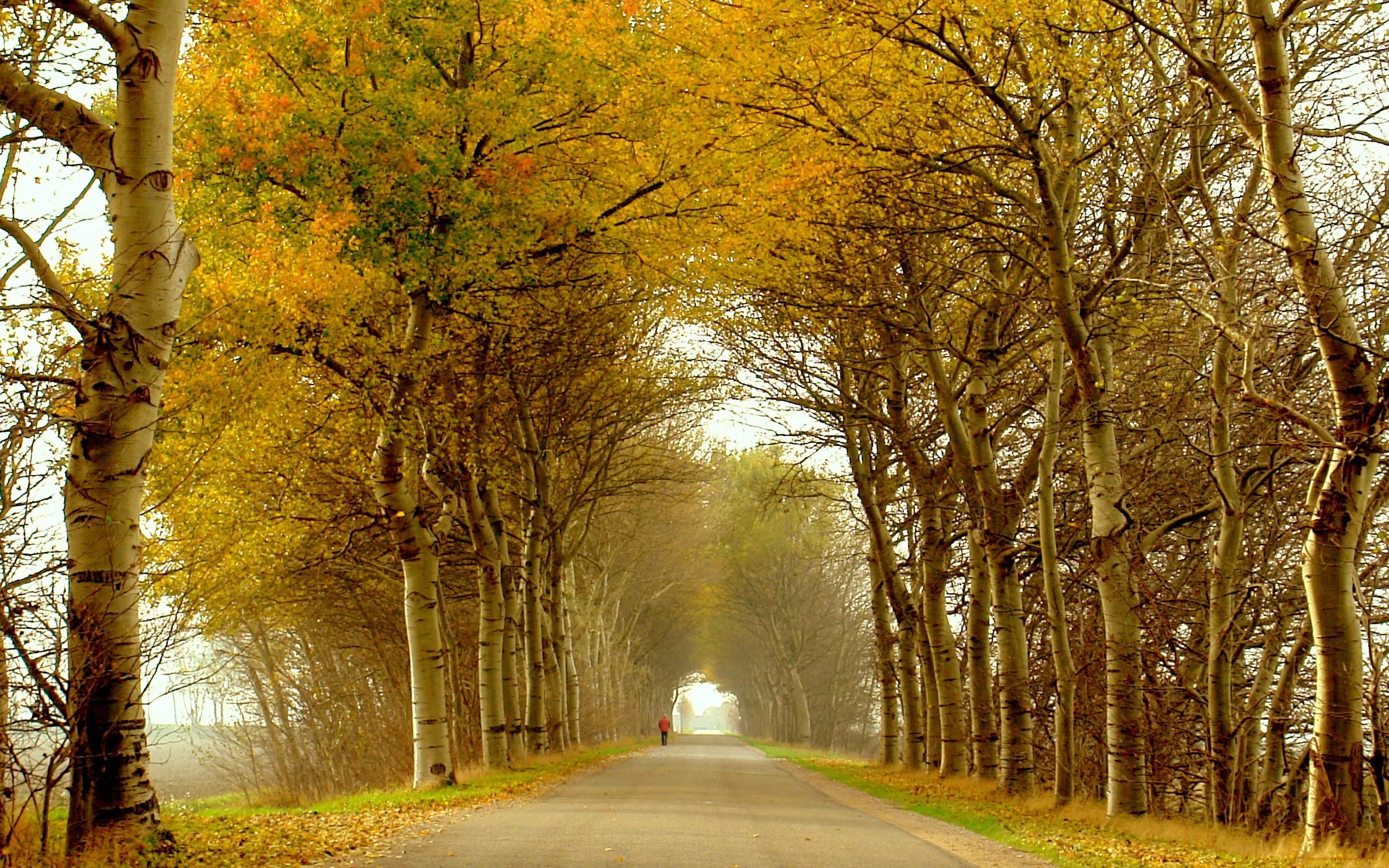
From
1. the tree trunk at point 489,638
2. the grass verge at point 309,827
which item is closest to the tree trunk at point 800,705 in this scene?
the tree trunk at point 489,638

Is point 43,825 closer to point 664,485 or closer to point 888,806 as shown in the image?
point 888,806

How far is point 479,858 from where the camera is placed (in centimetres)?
827

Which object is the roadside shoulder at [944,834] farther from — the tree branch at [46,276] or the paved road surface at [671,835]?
the tree branch at [46,276]

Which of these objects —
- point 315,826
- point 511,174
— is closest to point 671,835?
point 315,826

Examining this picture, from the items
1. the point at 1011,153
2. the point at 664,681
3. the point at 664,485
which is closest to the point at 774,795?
the point at 1011,153

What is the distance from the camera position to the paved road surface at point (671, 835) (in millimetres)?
8461

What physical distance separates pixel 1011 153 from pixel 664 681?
7113 centimetres

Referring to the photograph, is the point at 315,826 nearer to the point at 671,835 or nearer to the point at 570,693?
the point at 671,835

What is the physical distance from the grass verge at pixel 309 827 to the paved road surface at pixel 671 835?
1.94 ft

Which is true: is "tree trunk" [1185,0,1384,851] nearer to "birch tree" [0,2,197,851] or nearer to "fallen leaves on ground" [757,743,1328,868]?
"fallen leaves on ground" [757,743,1328,868]

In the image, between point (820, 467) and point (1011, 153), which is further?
point (820, 467)

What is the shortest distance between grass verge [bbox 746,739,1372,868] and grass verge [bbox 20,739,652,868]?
18.4ft

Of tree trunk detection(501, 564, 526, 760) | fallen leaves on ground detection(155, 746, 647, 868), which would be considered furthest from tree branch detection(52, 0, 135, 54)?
tree trunk detection(501, 564, 526, 760)

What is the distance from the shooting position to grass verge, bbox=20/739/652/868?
7.54 metres
